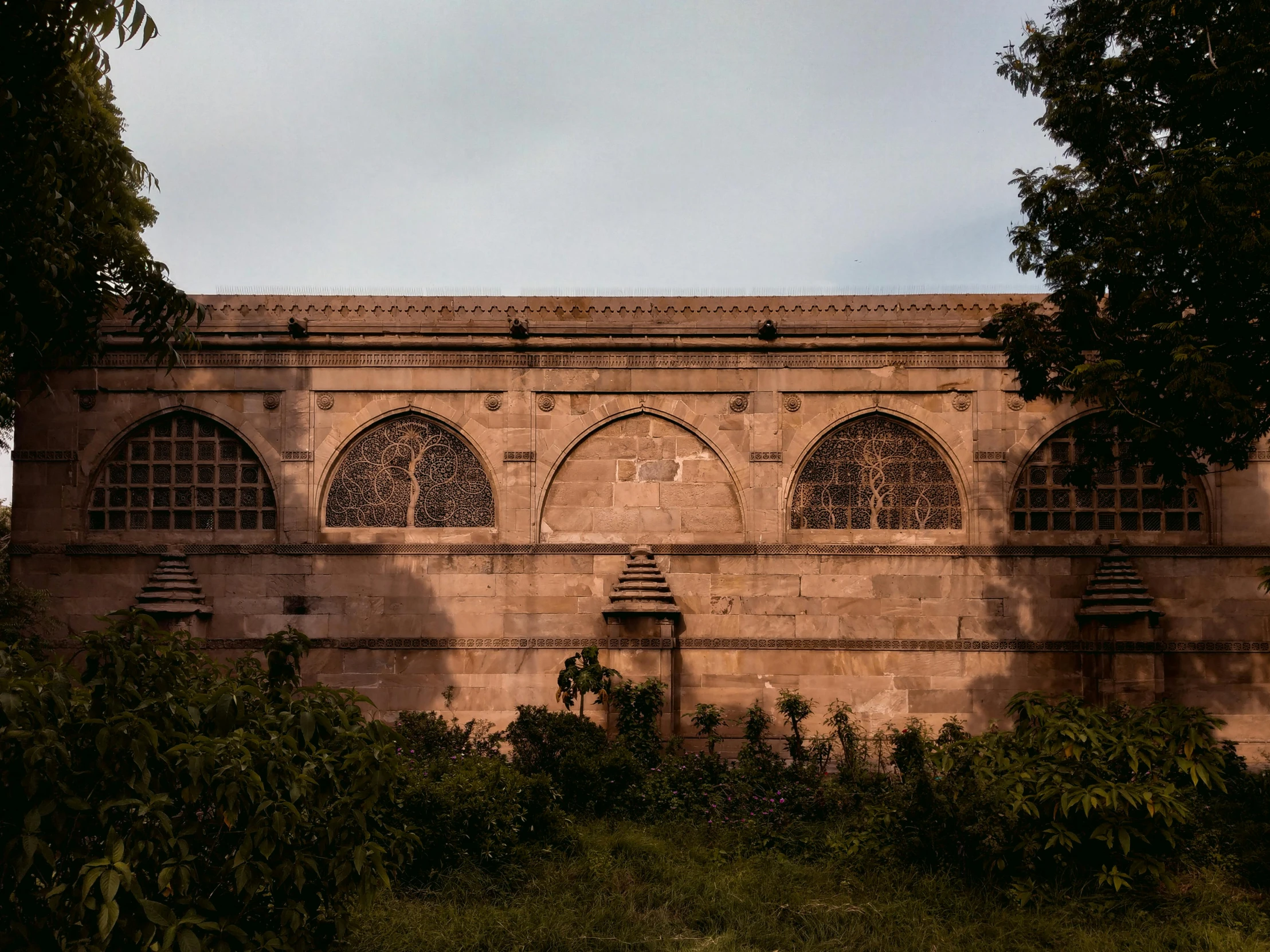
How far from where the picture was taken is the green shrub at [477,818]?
7820mm

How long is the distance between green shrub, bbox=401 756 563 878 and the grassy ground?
224 millimetres

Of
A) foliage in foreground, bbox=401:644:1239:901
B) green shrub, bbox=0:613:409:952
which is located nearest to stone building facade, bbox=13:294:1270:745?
foliage in foreground, bbox=401:644:1239:901

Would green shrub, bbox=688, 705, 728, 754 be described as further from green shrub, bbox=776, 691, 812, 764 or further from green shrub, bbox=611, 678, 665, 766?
green shrub, bbox=776, 691, 812, 764

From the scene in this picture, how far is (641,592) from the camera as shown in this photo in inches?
468

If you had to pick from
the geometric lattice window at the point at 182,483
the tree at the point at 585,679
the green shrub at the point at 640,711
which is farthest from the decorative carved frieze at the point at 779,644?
the geometric lattice window at the point at 182,483

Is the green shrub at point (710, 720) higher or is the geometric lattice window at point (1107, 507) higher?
the geometric lattice window at point (1107, 507)

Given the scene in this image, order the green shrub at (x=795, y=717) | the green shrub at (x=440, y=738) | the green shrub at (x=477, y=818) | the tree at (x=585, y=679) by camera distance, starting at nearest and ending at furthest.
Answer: the green shrub at (x=477, y=818) < the green shrub at (x=440, y=738) < the green shrub at (x=795, y=717) < the tree at (x=585, y=679)

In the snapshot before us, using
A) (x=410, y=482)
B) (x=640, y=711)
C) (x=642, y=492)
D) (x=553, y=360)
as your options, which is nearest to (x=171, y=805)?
(x=640, y=711)

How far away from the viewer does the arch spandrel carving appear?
12.5 metres

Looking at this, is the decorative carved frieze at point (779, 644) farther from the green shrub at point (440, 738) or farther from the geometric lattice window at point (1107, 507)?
the geometric lattice window at point (1107, 507)

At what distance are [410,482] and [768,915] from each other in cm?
725

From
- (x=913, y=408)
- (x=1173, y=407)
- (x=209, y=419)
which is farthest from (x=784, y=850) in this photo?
(x=209, y=419)

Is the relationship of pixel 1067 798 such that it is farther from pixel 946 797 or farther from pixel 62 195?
pixel 62 195

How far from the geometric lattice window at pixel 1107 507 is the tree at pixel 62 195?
387 inches
